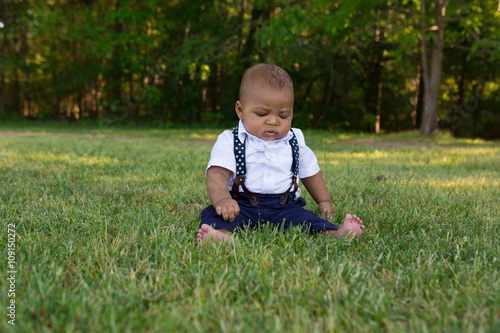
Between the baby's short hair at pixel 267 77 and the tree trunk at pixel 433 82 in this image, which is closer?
the baby's short hair at pixel 267 77

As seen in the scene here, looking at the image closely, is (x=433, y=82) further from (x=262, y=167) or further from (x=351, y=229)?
(x=351, y=229)

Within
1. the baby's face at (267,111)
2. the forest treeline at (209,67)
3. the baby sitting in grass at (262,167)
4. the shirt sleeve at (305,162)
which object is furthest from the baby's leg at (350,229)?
the forest treeline at (209,67)

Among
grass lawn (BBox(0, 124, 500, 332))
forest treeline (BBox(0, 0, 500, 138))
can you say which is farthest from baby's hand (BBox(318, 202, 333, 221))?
forest treeline (BBox(0, 0, 500, 138))

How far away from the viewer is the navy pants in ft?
6.86

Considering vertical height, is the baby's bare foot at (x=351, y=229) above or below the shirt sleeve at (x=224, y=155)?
below

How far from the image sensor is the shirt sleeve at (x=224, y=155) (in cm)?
223

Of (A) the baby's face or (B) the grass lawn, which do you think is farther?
(A) the baby's face

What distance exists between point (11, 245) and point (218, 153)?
1.15 m

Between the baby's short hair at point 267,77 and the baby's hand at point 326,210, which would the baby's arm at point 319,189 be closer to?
the baby's hand at point 326,210

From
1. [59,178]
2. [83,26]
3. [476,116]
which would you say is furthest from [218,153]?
[476,116]

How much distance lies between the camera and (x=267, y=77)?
2.16 meters

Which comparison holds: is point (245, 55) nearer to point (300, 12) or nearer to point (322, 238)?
point (300, 12)

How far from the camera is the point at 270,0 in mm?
14969

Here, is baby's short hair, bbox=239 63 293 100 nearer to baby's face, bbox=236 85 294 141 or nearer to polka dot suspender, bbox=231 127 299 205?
baby's face, bbox=236 85 294 141
